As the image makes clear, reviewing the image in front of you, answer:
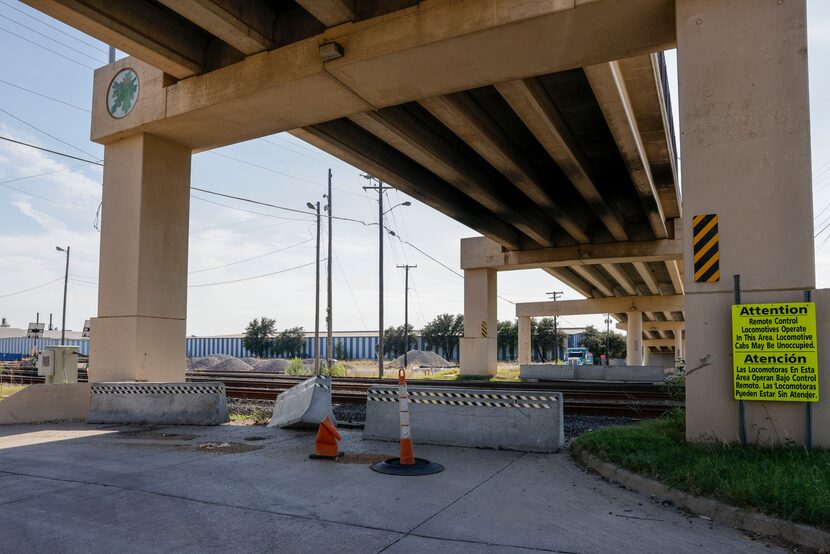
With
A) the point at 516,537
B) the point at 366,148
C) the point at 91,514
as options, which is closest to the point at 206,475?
the point at 91,514

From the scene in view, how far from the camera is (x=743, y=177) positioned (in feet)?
26.2

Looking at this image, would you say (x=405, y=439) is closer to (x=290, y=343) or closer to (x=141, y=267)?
(x=141, y=267)

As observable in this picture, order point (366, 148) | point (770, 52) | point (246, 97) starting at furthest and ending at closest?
point (366, 148) → point (246, 97) → point (770, 52)

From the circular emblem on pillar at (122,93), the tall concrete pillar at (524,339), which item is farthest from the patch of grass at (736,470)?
the tall concrete pillar at (524,339)

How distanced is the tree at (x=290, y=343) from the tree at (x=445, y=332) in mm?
19275

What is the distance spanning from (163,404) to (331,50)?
7.79m

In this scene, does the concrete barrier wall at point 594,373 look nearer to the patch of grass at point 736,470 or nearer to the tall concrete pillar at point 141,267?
the tall concrete pillar at point 141,267

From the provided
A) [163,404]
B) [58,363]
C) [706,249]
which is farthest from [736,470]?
[58,363]

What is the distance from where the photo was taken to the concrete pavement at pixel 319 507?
4898 millimetres

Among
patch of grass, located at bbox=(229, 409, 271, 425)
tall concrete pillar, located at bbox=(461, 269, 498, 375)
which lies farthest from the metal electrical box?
tall concrete pillar, located at bbox=(461, 269, 498, 375)

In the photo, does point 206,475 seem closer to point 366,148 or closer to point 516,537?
point 516,537

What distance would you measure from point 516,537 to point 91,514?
3.90 metres

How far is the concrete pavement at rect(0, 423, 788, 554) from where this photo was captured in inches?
193

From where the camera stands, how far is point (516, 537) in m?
5.07
